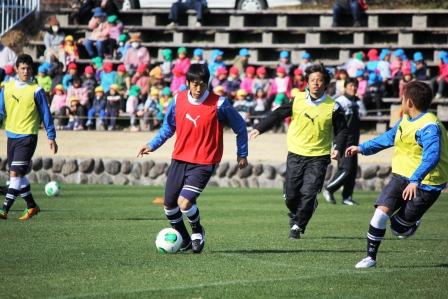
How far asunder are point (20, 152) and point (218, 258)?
4.39 m

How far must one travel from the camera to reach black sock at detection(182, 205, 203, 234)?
10984 mm

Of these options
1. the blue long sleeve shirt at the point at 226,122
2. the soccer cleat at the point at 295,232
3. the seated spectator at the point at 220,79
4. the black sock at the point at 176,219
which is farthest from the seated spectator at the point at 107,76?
the black sock at the point at 176,219

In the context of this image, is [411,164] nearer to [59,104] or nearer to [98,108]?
[98,108]

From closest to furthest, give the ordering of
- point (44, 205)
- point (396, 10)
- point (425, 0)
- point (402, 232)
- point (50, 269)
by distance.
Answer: point (50, 269) < point (402, 232) < point (44, 205) < point (396, 10) < point (425, 0)

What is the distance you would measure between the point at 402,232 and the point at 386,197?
55 cm

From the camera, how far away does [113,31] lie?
106 ft

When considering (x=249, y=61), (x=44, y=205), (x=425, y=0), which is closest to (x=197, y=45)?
(x=249, y=61)

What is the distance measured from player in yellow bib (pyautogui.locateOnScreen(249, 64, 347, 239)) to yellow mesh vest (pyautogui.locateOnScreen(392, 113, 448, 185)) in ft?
8.04

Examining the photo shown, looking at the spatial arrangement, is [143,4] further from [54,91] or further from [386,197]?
[386,197]

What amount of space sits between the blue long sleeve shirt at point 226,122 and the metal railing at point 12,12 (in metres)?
22.0

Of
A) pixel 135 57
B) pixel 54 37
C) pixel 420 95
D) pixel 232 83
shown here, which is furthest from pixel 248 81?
pixel 420 95

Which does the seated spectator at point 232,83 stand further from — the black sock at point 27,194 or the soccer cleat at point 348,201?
the black sock at point 27,194

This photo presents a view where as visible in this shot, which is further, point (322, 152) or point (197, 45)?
point (197, 45)

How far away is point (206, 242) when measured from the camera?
1238 centimetres
